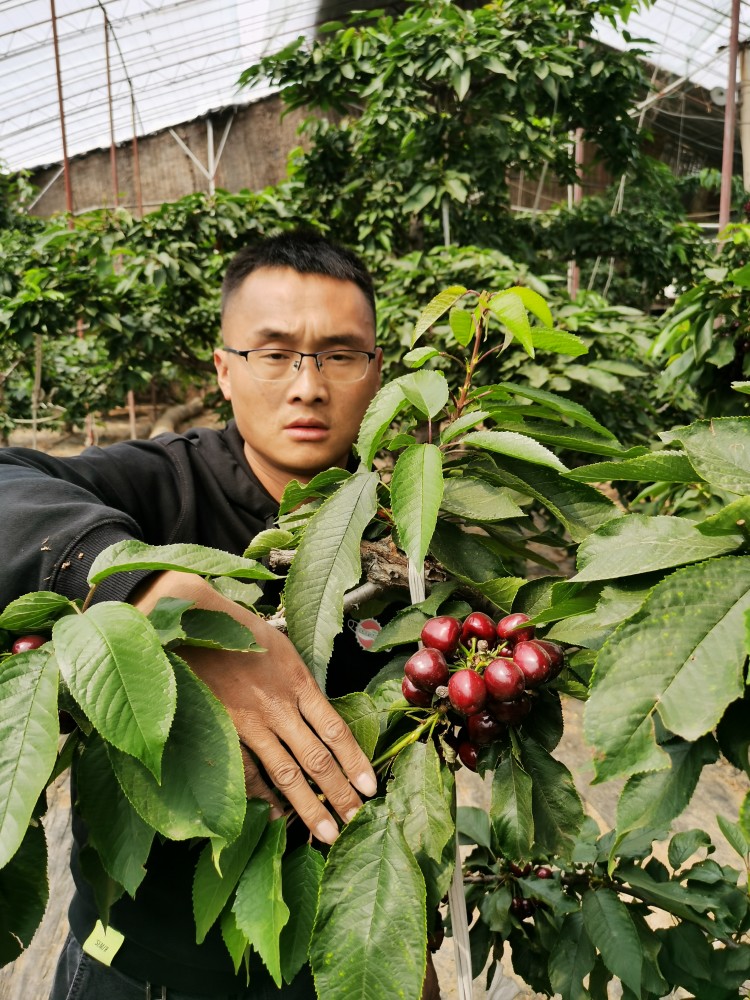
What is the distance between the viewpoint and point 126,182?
33.3 feet

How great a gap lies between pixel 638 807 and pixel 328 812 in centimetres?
25

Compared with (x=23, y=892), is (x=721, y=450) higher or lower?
higher

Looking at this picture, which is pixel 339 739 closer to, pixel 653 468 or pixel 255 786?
pixel 255 786

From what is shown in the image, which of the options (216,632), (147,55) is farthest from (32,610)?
(147,55)

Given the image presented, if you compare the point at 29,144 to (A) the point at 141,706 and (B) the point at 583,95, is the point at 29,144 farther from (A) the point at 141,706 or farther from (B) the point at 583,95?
(A) the point at 141,706

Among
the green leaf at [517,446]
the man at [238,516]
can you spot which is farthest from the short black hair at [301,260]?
the green leaf at [517,446]

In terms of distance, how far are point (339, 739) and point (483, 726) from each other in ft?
0.37

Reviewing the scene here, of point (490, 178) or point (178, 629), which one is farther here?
point (490, 178)

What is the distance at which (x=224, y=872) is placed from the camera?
501 mm

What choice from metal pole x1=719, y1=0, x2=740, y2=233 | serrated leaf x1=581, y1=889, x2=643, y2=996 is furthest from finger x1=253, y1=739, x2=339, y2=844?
metal pole x1=719, y1=0, x2=740, y2=233

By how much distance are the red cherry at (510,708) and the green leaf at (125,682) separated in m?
0.24

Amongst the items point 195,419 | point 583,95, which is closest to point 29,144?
point 195,419

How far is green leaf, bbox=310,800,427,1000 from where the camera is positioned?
0.44 metres

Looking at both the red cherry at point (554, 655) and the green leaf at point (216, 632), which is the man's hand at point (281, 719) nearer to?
the green leaf at point (216, 632)
